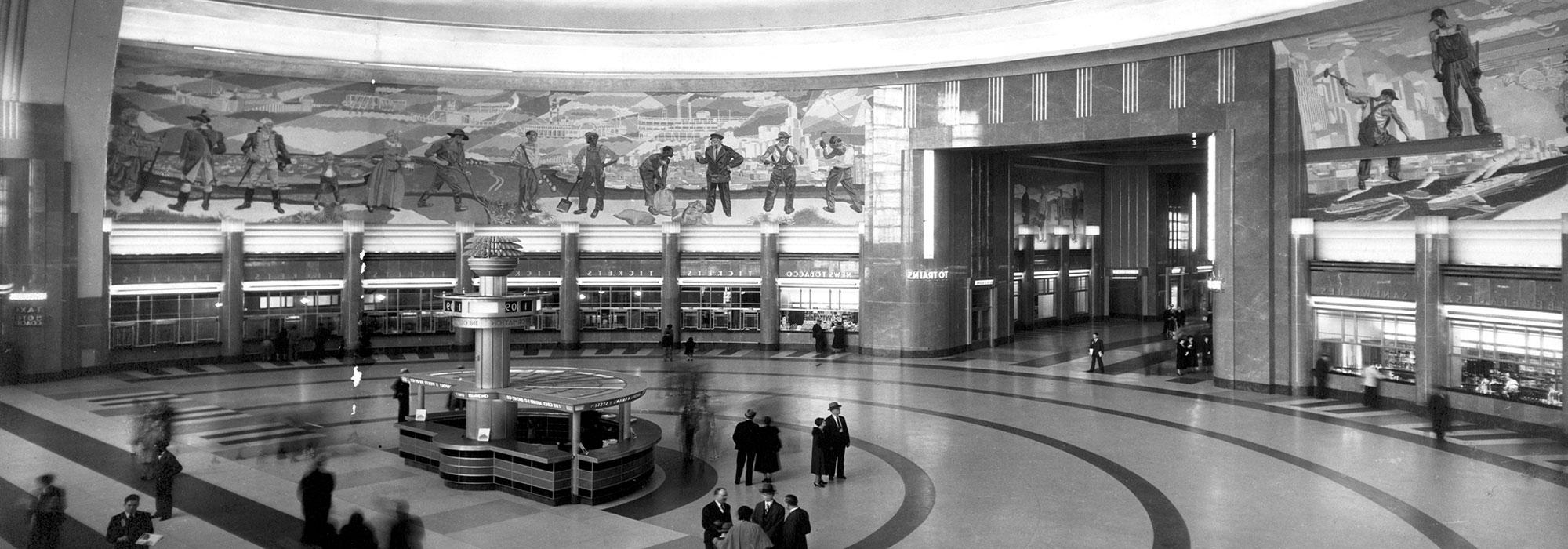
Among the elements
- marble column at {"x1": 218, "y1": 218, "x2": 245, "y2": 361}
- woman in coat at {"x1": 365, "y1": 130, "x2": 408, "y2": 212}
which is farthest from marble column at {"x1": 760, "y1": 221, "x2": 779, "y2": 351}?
marble column at {"x1": 218, "y1": 218, "x2": 245, "y2": 361}

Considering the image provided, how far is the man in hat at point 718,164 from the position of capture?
2934cm

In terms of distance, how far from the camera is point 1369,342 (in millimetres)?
20203

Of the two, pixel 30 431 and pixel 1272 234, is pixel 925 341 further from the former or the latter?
pixel 30 431

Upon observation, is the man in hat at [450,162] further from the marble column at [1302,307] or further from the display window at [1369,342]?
the display window at [1369,342]

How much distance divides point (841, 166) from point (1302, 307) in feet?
42.5

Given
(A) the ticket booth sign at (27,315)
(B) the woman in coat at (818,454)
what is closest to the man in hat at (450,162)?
A: (A) the ticket booth sign at (27,315)

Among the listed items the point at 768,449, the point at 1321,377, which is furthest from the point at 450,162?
the point at 1321,377

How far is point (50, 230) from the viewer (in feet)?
74.0

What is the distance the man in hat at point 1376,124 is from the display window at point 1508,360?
3297 mm

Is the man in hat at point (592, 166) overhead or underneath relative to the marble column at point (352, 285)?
overhead

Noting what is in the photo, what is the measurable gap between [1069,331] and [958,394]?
1669cm

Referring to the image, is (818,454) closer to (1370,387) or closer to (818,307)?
(1370,387)

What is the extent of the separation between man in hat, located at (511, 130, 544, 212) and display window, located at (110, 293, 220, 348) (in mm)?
8846

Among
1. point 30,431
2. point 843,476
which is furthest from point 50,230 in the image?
point 843,476
